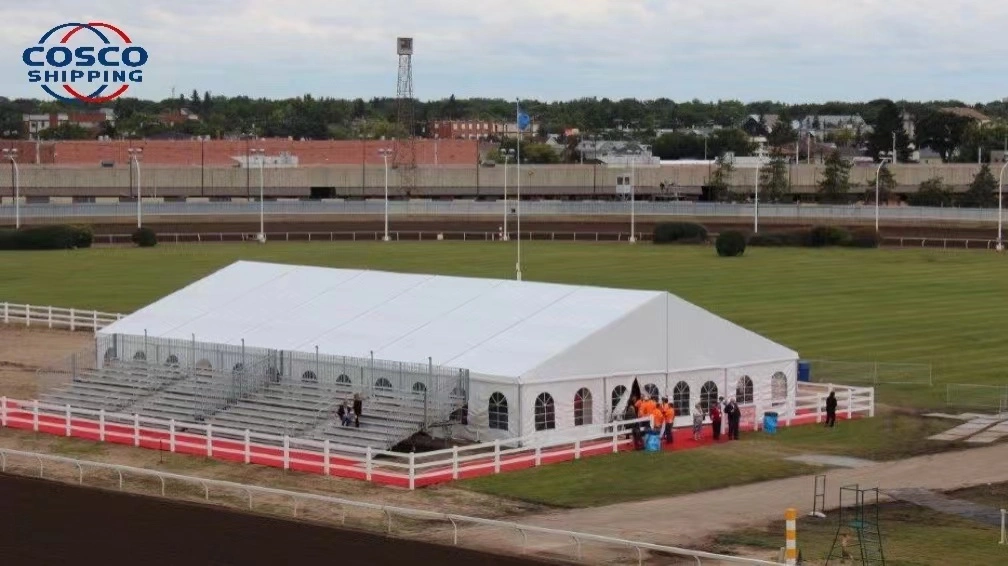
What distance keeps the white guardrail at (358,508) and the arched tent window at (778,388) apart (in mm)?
14119

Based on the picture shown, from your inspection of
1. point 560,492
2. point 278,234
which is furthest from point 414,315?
point 278,234

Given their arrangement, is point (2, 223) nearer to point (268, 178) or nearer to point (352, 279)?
point (268, 178)

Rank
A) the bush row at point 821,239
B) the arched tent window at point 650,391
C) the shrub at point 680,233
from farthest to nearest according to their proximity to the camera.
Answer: the shrub at point 680,233
the bush row at point 821,239
the arched tent window at point 650,391

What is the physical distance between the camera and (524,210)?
138 m

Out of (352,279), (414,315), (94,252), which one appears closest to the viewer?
(414,315)

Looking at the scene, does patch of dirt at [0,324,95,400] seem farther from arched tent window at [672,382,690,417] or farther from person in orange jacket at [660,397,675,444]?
person in orange jacket at [660,397,675,444]

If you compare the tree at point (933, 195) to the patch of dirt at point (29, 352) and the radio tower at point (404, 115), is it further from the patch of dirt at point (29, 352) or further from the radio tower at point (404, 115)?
the patch of dirt at point (29, 352)

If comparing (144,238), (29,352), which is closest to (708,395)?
(29,352)

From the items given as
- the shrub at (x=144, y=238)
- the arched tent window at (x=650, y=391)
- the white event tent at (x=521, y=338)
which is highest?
the white event tent at (x=521, y=338)

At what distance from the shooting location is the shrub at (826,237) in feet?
362

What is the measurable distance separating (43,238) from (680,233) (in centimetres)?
4134

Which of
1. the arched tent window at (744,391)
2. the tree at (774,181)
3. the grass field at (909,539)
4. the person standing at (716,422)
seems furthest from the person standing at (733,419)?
the tree at (774,181)

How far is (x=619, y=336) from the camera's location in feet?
129

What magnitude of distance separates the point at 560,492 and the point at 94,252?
78143 mm
